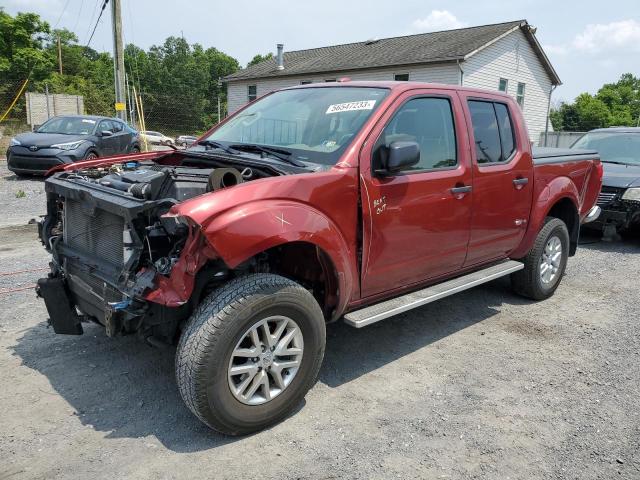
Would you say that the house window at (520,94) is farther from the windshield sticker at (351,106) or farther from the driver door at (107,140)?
the windshield sticker at (351,106)

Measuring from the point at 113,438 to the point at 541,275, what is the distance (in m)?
4.27

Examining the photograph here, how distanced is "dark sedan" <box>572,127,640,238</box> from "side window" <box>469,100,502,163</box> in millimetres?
4278

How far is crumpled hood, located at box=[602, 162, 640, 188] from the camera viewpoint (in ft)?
25.8

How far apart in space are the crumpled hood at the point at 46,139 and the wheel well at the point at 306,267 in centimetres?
1035

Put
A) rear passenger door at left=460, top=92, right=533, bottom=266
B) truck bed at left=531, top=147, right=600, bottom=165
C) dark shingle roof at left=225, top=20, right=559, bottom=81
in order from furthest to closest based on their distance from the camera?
dark shingle roof at left=225, top=20, right=559, bottom=81, truck bed at left=531, top=147, right=600, bottom=165, rear passenger door at left=460, top=92, right=533, bottom=266

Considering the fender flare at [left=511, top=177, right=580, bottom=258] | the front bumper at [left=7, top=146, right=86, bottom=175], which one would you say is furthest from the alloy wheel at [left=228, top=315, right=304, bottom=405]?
the front bumper at [left=7, top=146, right=86, bottom=175]

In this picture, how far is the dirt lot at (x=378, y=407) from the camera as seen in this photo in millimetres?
2814

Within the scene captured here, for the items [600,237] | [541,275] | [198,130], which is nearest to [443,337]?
[541,275]

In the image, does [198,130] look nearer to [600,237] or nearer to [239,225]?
[600,237]

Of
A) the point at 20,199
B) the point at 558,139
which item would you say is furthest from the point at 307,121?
the point at 558,139

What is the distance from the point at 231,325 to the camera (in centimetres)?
279

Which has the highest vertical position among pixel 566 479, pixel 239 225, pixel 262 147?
pixel 262 147

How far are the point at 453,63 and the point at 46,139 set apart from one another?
16.3 m

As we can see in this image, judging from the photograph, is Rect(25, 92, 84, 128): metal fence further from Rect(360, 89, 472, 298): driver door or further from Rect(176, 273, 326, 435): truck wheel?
Rect(176, 273, 326, 435): truck wheel
